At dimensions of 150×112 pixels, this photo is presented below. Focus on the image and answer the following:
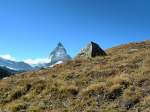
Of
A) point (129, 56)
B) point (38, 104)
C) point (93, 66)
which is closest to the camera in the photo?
point (38, 104)

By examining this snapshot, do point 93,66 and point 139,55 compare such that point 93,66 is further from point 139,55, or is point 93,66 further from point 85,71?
point 139,55

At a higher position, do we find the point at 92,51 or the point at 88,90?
the point at 92,51

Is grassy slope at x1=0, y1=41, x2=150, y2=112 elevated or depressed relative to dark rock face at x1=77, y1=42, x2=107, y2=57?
depressed

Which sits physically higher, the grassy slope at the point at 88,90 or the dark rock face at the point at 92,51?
the dark rock face at the point at 92,51

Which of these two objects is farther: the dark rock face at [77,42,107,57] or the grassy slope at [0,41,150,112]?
the dark rock face at [77,42,107,57]

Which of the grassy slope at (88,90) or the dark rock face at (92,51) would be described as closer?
the grassy slope at (88,90)

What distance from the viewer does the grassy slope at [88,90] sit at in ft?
71.9

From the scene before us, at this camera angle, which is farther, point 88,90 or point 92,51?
point 92,51

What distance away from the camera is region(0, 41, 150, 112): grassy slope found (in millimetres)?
21906

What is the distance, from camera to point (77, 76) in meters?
28.4

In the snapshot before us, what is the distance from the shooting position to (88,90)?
24016 mm

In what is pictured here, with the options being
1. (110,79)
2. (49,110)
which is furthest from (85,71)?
(49,110)

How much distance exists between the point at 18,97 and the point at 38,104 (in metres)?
3.14

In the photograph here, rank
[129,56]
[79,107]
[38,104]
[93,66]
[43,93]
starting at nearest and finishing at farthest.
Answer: [79,107] < [38,104] < [43,93] < [93,66] < [129,56]
